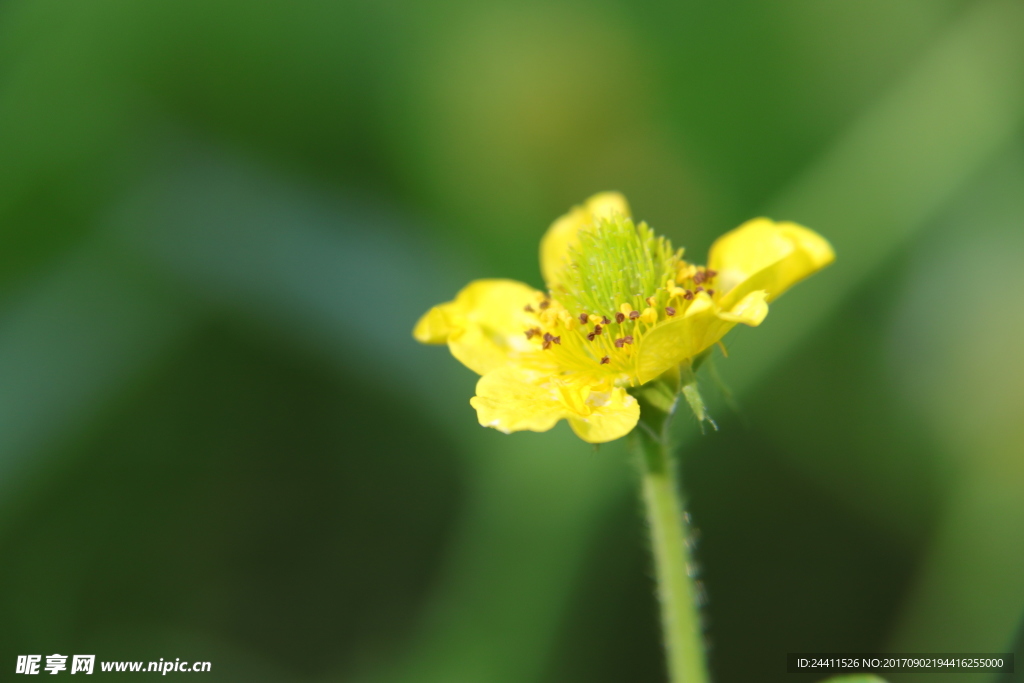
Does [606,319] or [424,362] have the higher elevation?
[424,362]

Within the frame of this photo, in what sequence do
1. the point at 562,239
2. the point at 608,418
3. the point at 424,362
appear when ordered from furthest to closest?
the point at 424,362 < the point at 562,239 < the point at 608,418

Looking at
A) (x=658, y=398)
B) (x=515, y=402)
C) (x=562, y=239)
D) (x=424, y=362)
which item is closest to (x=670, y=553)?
(x=658, y=398)

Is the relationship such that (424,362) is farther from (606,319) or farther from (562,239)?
(606,319)

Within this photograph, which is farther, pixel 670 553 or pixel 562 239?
pixel 562 239

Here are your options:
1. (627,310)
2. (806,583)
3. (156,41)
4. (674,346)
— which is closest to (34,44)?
(156,41)

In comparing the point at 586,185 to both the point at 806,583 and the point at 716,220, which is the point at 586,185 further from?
the point at 806,583

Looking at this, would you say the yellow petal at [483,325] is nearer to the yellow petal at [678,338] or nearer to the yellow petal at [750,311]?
the yellow petal at [678,338]
